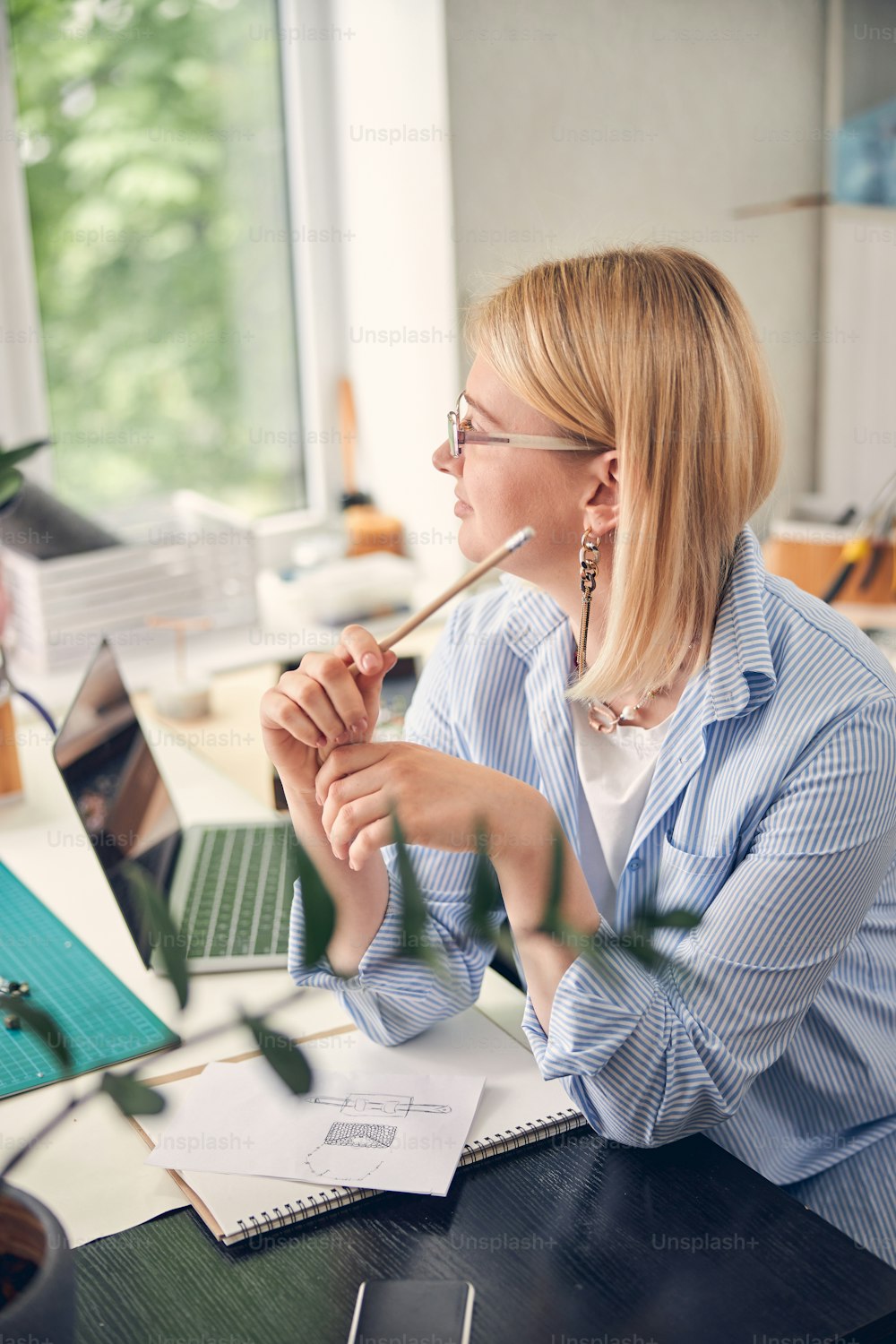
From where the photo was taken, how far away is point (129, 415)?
2.53m

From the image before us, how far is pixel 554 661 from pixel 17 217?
149 centimetres

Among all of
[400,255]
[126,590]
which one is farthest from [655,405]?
[400,255]

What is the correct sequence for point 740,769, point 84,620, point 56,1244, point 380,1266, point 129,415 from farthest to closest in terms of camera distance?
1. point 129,415
2. point 84,620
3. point 740,769
4. point 380,1266
5. point 56,1244

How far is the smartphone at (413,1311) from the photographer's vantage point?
81 cm

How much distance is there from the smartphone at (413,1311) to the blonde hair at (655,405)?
21.6 inches

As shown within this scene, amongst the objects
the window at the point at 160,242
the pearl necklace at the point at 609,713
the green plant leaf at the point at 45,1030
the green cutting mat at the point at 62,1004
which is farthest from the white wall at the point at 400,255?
the green plant leaf at the point at 45,1030

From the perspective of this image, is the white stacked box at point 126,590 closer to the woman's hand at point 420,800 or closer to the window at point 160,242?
the window at point 160,242

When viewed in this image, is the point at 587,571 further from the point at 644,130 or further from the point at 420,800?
the point at 644,130

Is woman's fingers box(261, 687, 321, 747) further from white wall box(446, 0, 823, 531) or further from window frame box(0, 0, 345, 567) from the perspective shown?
window frame box(0, 0, 345, 567)

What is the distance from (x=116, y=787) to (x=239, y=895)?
19cm

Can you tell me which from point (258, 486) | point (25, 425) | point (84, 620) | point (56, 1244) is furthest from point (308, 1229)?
point (258, 486)

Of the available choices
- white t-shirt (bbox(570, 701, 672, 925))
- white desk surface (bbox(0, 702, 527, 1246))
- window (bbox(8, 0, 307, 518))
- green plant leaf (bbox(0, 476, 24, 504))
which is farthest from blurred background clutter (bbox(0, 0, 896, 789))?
white t-shirt (bbox(570, 701, 672, 925))

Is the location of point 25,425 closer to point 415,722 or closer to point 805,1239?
point 415,722

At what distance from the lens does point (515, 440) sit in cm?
118
